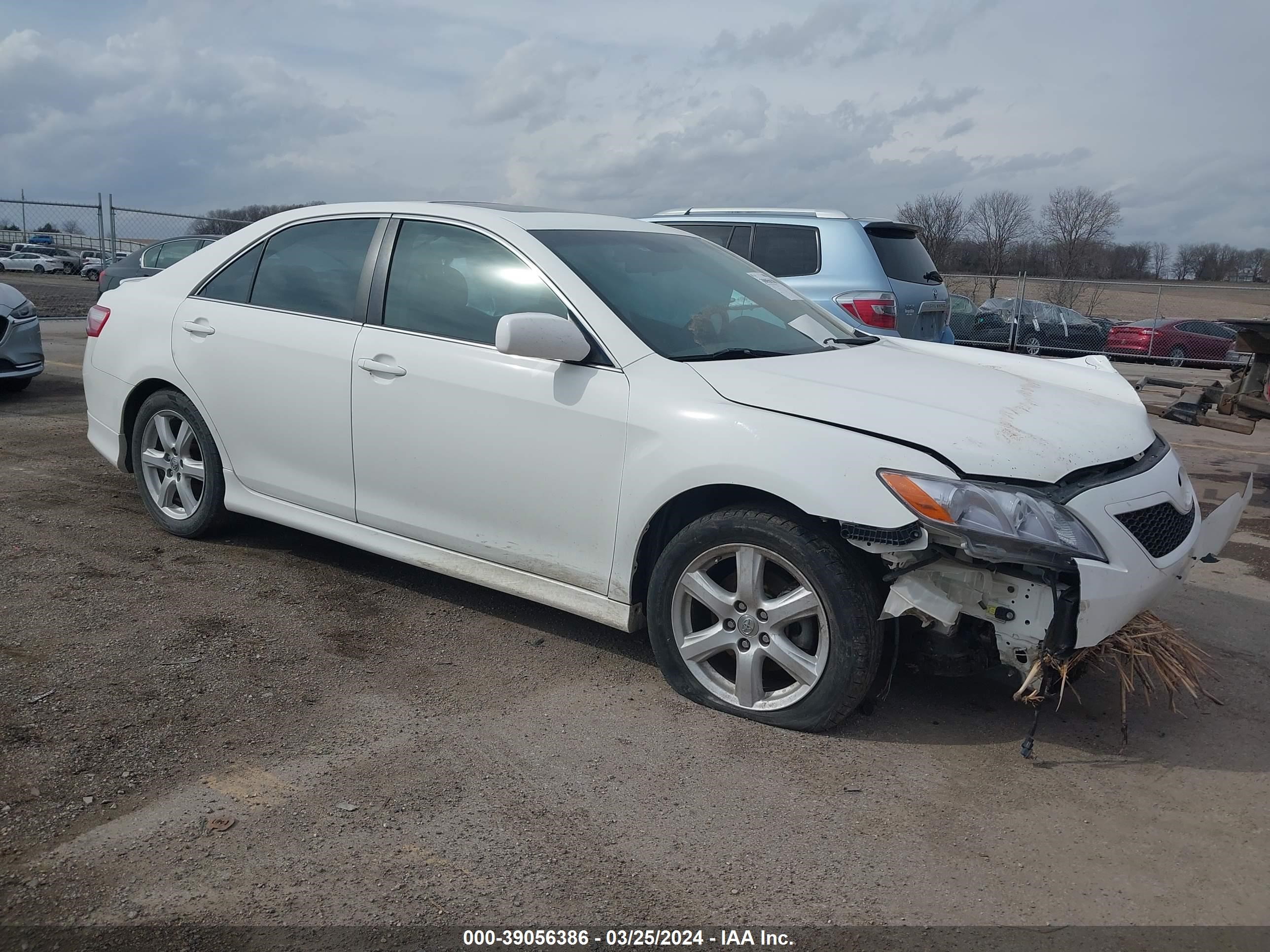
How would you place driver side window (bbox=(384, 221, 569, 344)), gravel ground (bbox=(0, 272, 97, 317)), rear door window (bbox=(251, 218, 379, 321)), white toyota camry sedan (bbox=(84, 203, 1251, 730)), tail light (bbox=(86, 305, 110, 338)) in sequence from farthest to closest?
gravel ground (bbox=(0, 272, 97, 317))
tail light (bbox=(86, 305, 110, 338))
rear door window (bbox=(251, 218, 379, 321))
driver side window (bbox=(384, 221, 569, 344))
white toyota camry sedan (bbox=(84, 203, 1251, 730))

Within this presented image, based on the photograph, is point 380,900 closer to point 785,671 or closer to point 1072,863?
point 785,671

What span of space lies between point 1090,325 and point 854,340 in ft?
67.8

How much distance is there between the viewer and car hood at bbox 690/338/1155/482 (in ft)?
10.6

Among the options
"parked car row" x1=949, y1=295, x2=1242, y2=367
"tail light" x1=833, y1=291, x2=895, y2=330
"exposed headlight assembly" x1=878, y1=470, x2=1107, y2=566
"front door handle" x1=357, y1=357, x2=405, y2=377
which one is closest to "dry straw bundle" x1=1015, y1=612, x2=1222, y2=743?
"exposed headlight assembly" x1=878, y1=470, x2=1107, y2=566

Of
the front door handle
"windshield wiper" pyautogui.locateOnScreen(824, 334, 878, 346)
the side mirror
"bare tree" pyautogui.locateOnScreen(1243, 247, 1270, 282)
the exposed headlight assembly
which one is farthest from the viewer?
"bare tree" pyautogui.locateOnScreen(1243, 247, 1270, 282)

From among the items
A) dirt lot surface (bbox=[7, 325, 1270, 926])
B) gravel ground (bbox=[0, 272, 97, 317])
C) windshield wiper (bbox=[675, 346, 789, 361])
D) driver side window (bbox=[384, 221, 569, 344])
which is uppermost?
driver side window (bbox=[384, 221, 569, 344])

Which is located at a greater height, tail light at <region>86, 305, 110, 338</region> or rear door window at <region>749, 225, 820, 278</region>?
rear door window at <region>749, 225, 820, 278</region>

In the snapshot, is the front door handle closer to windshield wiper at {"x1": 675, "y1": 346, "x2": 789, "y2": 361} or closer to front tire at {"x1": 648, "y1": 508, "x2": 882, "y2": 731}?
windshield wiper at {"x1": 675, "y1": 346, "x2": 789, "y2": 361}

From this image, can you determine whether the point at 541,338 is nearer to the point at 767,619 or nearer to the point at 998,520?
the point at 767,619

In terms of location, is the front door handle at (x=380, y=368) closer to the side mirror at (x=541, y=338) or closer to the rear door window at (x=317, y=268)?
the rear door window at (x=317, y=268)

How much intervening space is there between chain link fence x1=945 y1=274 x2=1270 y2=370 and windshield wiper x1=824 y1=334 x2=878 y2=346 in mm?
17290

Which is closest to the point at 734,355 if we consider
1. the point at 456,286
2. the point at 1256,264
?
the point at 456,286

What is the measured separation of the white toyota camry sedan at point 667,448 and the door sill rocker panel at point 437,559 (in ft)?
0.04

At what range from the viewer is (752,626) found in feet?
11.3
